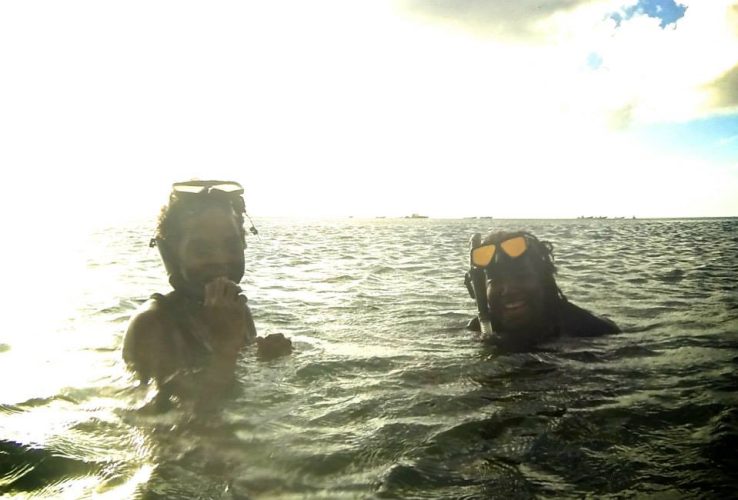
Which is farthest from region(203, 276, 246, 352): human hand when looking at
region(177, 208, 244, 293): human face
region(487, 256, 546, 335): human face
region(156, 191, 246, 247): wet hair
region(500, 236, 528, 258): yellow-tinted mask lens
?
region(500, 236, 528, 258): yellow-tinted mask lens

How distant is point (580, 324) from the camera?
549cm

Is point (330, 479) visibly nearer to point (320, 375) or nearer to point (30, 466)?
point (30, 466)

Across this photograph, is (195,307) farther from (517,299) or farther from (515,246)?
(515,246)

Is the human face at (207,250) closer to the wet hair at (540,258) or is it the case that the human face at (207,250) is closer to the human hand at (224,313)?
the human hand at (224,313)

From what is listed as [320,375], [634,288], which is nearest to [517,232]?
[320,375]

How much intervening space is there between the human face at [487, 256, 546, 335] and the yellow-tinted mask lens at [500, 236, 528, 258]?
0.14 meters

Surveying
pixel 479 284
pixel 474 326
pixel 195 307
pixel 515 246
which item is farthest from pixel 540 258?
pixel 195 307

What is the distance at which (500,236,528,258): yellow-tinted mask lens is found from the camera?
17.9 ft

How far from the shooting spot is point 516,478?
2359 mm

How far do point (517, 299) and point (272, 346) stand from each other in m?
2.66

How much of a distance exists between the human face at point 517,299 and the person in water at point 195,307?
2453 millimetres

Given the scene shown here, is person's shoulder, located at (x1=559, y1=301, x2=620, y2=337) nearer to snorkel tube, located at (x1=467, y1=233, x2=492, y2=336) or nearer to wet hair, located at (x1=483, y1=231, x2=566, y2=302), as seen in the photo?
wet hair, located at (x1=483, y1=231, x2=566, y2=302)

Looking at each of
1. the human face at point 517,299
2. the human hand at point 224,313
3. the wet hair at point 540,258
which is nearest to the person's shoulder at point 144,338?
the human hand at point 224,313

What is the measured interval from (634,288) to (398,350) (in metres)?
6.16
